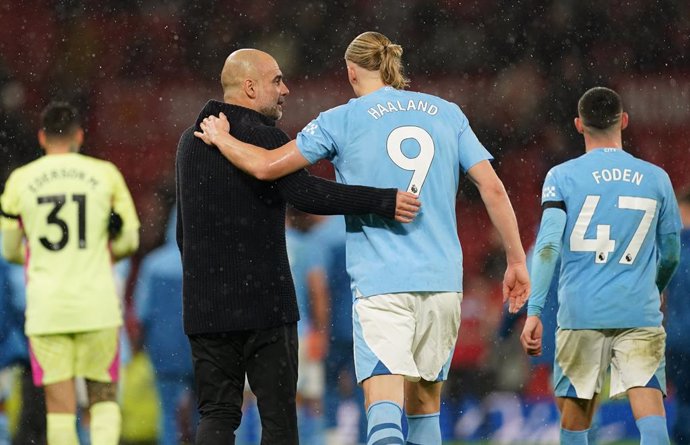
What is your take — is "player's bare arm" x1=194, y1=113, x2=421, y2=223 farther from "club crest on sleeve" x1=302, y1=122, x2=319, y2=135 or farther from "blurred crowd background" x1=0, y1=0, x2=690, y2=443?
"blurred crowd background" x1=0, y1=0, x2=690, y2=443

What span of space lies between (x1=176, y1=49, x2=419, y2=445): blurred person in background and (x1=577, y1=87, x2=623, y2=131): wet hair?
1338 millimetres

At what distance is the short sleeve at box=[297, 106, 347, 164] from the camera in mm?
4207

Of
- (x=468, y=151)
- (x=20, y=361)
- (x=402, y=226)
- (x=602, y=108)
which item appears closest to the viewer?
(x=402, y=226)

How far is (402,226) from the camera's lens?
418 cm

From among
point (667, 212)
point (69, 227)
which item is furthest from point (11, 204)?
point (667, 212)

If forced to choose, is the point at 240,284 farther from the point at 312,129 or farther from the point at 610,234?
the point at 610,234

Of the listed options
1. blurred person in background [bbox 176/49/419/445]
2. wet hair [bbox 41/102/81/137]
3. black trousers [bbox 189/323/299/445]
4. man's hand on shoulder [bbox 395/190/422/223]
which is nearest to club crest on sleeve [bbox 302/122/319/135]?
blurred person in background [bbox 176/49/419/445]

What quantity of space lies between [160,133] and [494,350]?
2.56 m

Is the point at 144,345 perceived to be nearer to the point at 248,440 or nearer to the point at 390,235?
the point at 248,440

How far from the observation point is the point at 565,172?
16.3ft

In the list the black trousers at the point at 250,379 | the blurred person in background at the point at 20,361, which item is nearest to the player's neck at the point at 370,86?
the black trousers at the point at 250,379

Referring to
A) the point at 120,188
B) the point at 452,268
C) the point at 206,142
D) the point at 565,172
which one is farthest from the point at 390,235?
the point at 120,188

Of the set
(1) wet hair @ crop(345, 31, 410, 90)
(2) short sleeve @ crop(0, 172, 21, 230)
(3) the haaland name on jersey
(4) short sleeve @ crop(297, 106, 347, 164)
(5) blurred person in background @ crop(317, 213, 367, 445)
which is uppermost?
(1) wet hair @ crop(345, 31, 410, 90)

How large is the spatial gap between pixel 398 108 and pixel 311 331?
3.65 meters
